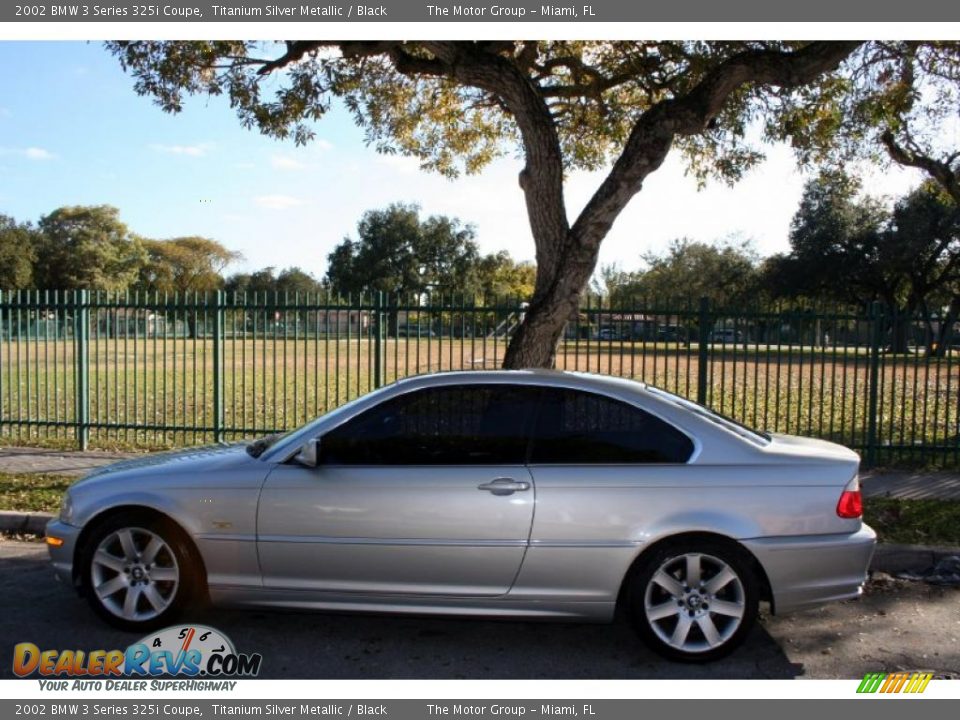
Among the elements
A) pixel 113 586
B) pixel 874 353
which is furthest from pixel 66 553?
pixel 874 353

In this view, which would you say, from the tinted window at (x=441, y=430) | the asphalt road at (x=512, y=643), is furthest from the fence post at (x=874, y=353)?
the tinted window at (x=441, y=430)

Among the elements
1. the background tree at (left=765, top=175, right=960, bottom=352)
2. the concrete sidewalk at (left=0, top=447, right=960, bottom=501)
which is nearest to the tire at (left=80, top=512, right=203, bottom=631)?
the concrete sidewalk at (left=0, top=447, right=960, bottom=501)

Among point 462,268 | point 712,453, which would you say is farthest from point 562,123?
point 462,268

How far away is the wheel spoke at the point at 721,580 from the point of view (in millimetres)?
4336

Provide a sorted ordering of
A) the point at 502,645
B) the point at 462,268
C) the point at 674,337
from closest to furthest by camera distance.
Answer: the point at 502,645, the point at 674,337, the point at 462,268

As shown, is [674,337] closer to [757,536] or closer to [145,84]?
[757,536]

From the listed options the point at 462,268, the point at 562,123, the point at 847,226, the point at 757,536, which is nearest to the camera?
the point at 757,536

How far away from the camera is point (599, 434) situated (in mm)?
4598

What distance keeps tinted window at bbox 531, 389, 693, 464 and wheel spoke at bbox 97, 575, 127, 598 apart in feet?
8.17

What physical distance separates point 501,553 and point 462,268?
5827cm

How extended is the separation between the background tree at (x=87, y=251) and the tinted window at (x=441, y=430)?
64.3 metres

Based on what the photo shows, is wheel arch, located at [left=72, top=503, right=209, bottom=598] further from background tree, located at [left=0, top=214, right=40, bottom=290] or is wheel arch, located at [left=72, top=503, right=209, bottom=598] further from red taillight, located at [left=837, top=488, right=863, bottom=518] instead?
background tree, located at [left=0, top=214, right=40, bottom=290]

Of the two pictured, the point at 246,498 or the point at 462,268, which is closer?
the point at 246,498

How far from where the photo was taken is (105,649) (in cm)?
449
